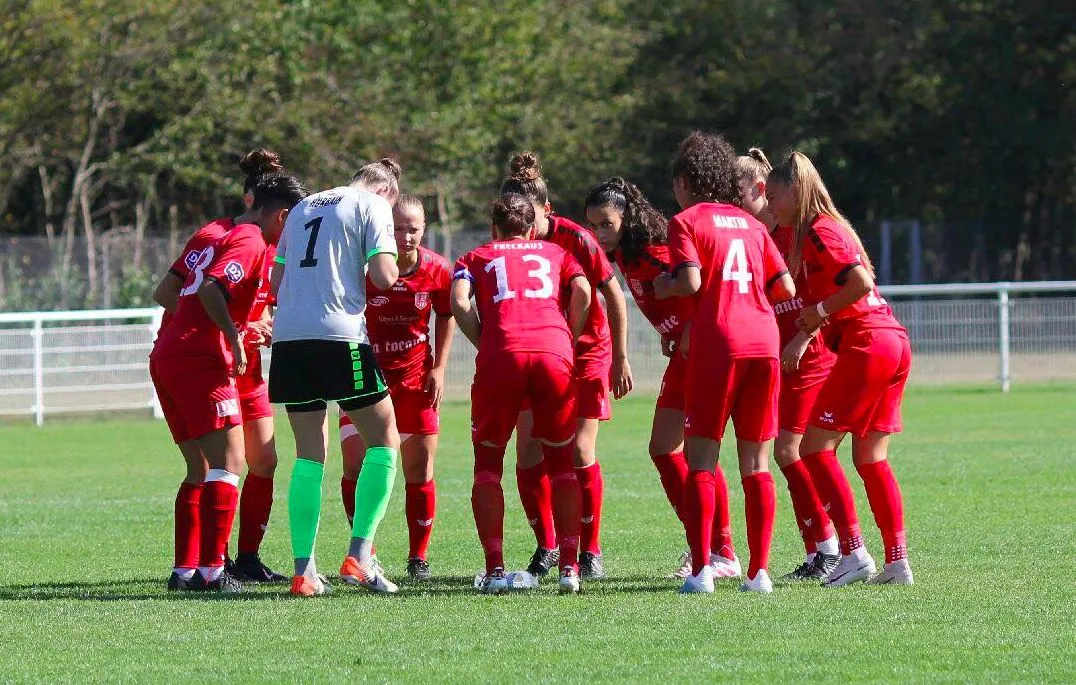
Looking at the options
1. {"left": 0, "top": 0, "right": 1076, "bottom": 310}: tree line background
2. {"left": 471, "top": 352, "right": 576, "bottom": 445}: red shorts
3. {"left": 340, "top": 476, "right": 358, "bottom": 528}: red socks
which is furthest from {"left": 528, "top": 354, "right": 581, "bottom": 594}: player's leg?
{"left": 0, "top": 0, "right": 1076, "bottom": 310}: tree line background

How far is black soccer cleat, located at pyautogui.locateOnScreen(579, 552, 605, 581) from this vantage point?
7934 millimetres

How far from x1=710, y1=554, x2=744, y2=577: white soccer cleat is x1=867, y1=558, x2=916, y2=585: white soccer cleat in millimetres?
712

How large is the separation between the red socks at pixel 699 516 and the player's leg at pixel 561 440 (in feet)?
1.72

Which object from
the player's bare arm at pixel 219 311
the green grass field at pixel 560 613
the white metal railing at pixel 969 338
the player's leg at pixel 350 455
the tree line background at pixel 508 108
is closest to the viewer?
the green grass field at pixel 560 613

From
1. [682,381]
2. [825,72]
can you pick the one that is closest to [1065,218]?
[825,72]

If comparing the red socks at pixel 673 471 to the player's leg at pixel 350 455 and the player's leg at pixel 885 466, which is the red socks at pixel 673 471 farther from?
the player's leg at pixel 350 455

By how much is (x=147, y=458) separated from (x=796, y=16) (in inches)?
968

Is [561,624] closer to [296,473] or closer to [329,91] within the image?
[296,473]

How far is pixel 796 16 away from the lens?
3625cm

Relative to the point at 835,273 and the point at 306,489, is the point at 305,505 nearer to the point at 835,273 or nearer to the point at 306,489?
the point at 306,489

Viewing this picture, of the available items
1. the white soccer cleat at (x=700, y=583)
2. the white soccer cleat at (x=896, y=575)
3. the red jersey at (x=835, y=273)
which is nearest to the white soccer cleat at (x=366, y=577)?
the white soccer cleat at (x=700, y=583)

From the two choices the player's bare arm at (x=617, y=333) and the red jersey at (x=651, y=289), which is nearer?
the player's bare arm at (x=617, y=333)

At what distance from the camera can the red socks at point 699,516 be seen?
279 inches

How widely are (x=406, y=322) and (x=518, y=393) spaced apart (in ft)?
3.92
